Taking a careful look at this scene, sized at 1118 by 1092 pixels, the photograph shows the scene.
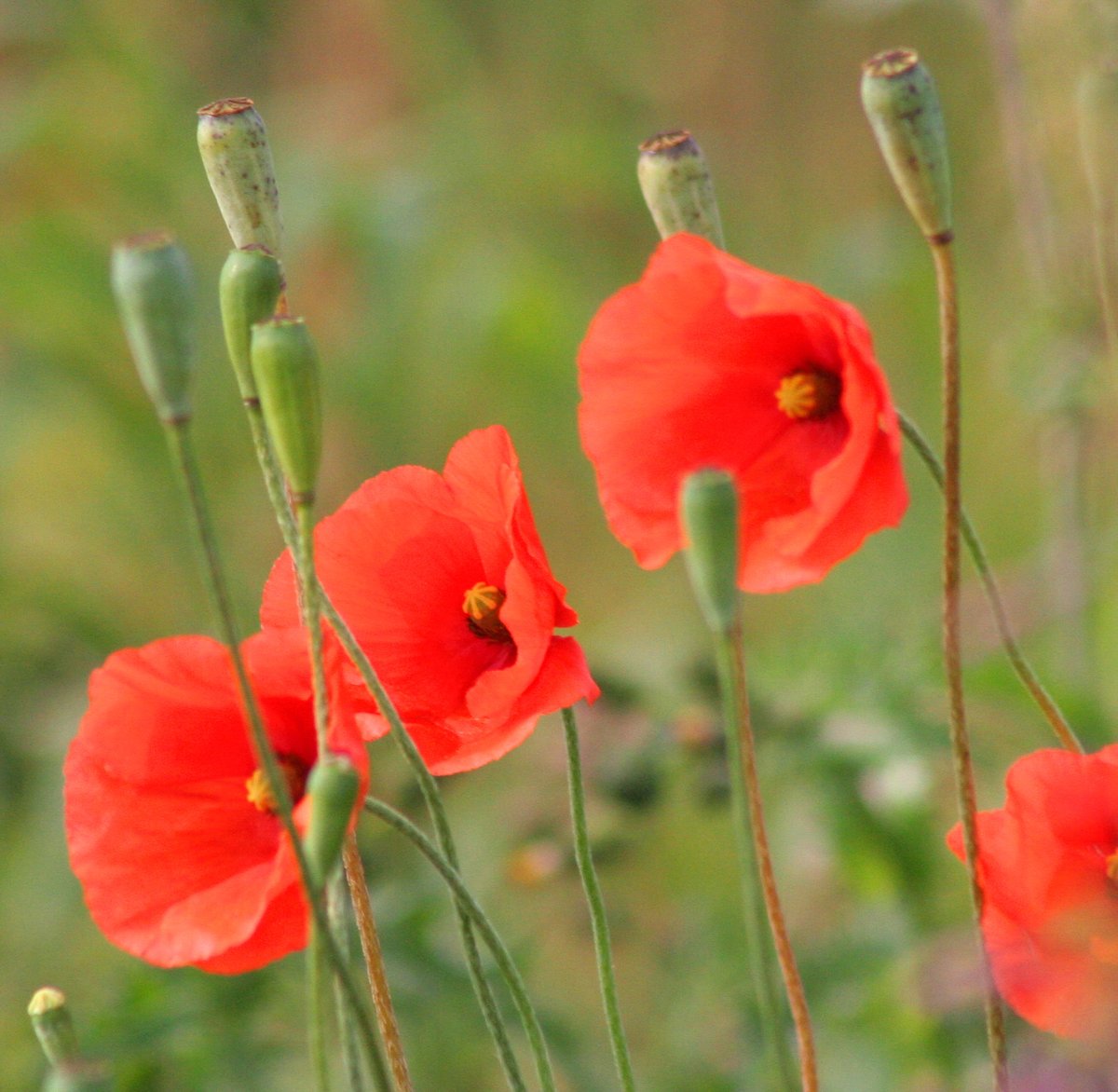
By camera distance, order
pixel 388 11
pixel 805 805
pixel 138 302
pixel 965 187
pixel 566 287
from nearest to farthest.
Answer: pixel 138 302, pixel 805 805, pixel 566 287, pixel 965 187, pixel 388 11

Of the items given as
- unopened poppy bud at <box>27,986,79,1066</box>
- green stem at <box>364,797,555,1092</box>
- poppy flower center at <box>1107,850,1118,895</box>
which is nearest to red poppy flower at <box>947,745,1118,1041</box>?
poppy flower center at <box>1107,850,1118,895</box>

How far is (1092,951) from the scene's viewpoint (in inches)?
15.5

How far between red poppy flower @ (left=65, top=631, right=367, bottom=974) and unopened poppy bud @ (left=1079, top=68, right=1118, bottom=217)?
243mm

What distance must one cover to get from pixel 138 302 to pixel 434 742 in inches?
7.2

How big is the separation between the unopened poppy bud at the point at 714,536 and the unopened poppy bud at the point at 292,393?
0.26 feet

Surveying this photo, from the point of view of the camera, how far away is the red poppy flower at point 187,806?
0.39 metres

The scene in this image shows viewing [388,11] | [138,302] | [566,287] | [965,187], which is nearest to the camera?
[138,302]

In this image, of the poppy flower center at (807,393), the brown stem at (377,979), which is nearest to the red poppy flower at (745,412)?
the poppy flower center at (807,393)

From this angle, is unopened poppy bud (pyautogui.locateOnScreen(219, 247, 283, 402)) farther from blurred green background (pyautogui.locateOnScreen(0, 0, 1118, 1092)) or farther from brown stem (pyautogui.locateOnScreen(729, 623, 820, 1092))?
blurred green background (pyautogui.locateOnScreen(0, 0, 1118, 1092))

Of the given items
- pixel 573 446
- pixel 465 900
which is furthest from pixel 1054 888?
pixel 573 446

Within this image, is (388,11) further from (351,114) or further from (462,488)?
(462,488)

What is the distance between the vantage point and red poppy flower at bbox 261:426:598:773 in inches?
16.7

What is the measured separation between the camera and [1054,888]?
40 centimetres

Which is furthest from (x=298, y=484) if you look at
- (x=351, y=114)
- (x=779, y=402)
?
(x=351, y=114)
